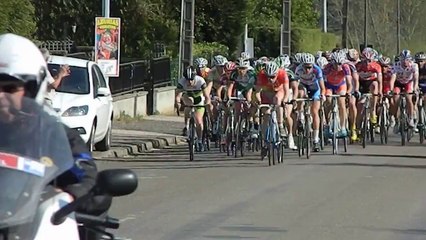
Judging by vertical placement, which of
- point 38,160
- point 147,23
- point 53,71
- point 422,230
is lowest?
point 422,230

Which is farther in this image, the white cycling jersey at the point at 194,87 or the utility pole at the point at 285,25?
the utility pole at the point at 285,25

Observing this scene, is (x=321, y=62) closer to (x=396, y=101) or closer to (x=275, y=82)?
(x=396, y=101)

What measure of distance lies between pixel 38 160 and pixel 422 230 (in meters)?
7.17

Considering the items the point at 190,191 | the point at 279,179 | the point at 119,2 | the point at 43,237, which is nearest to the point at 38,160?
the point at 43,237

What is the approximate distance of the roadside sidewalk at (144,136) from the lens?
67.8ft

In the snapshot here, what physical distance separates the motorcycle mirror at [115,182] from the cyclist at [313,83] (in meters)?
15.7

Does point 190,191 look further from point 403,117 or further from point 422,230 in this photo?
point 403,117

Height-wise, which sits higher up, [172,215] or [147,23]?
[147,23]

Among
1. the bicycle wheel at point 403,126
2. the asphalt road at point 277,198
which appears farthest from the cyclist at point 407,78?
the asphalt road at point 277,198

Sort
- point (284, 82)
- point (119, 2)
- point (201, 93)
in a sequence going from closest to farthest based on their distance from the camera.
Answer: point (284, 82), point (201, 93), point (119, 2)

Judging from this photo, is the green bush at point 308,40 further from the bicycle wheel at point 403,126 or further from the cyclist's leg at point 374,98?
the bicycle wheel at point 403,126

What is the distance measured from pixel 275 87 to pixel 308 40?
35.0 metres

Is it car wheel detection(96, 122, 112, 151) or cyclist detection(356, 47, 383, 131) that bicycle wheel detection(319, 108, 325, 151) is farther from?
car wheel detection(96, 122, 112, 151)

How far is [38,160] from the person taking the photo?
4.47m
